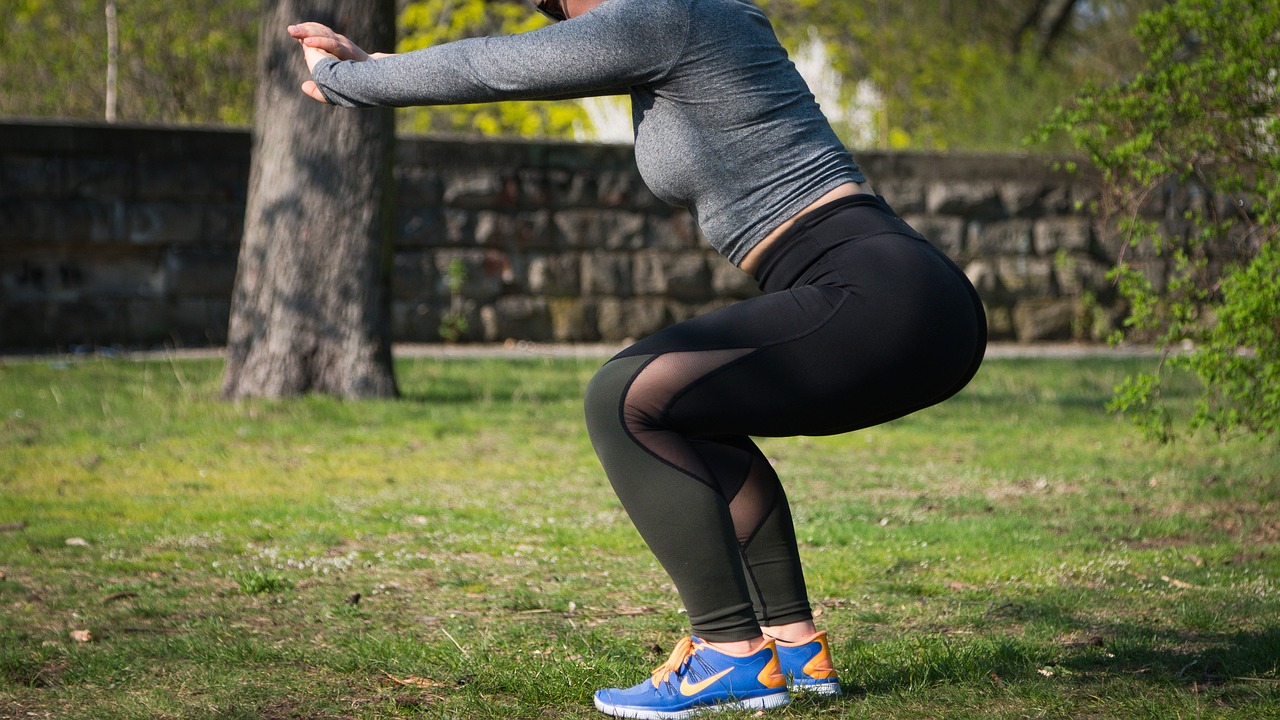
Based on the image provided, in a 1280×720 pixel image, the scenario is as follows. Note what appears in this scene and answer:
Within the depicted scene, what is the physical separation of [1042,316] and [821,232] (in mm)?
10473

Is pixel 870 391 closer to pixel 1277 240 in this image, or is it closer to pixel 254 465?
pixel 1277 240

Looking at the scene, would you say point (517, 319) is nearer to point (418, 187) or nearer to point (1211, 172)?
point (418, 187)

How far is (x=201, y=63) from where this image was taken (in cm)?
1307

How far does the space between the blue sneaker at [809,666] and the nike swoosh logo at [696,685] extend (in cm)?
19

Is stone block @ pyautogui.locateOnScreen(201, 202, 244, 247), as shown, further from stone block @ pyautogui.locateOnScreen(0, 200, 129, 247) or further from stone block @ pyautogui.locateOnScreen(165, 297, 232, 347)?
stone block @ pyautogui.locateOnScreen(0, 200, 129, 247)

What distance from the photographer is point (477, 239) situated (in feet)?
37.3

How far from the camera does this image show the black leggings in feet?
8.30

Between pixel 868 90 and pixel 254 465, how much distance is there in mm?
14379

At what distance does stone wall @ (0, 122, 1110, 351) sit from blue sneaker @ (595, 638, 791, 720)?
8.33 m

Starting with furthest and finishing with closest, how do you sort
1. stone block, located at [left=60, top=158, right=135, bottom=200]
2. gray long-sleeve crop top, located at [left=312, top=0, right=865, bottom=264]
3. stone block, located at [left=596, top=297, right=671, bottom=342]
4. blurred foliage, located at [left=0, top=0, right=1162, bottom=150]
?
blurred foliage, located at [left=0, top=0, right=1162, bottom=150]
stone block, located at [left=596, top=297, right=671, bottom=342]
stone block, located at [left=60, top=158, right=135, bottom=200]
gray long-sleeve crop top, located at [left=312, top=0, right=865, bottom=264]

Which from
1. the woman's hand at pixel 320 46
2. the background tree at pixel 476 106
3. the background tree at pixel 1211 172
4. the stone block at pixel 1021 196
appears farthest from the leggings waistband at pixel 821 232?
the background tree at pixel 476 106

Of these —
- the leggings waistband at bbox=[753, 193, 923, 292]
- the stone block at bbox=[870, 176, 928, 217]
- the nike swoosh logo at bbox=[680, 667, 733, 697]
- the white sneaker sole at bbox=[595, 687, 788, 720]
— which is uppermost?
the stone block at bbox=[870, 176, 928, 217]

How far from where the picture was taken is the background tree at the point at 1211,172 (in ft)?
16.0

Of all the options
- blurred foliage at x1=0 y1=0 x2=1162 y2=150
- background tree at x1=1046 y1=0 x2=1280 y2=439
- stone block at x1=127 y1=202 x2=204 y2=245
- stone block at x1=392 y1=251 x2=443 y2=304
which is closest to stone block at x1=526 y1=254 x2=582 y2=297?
stone block at x1=392 y1=251 x2=443 y2=304
